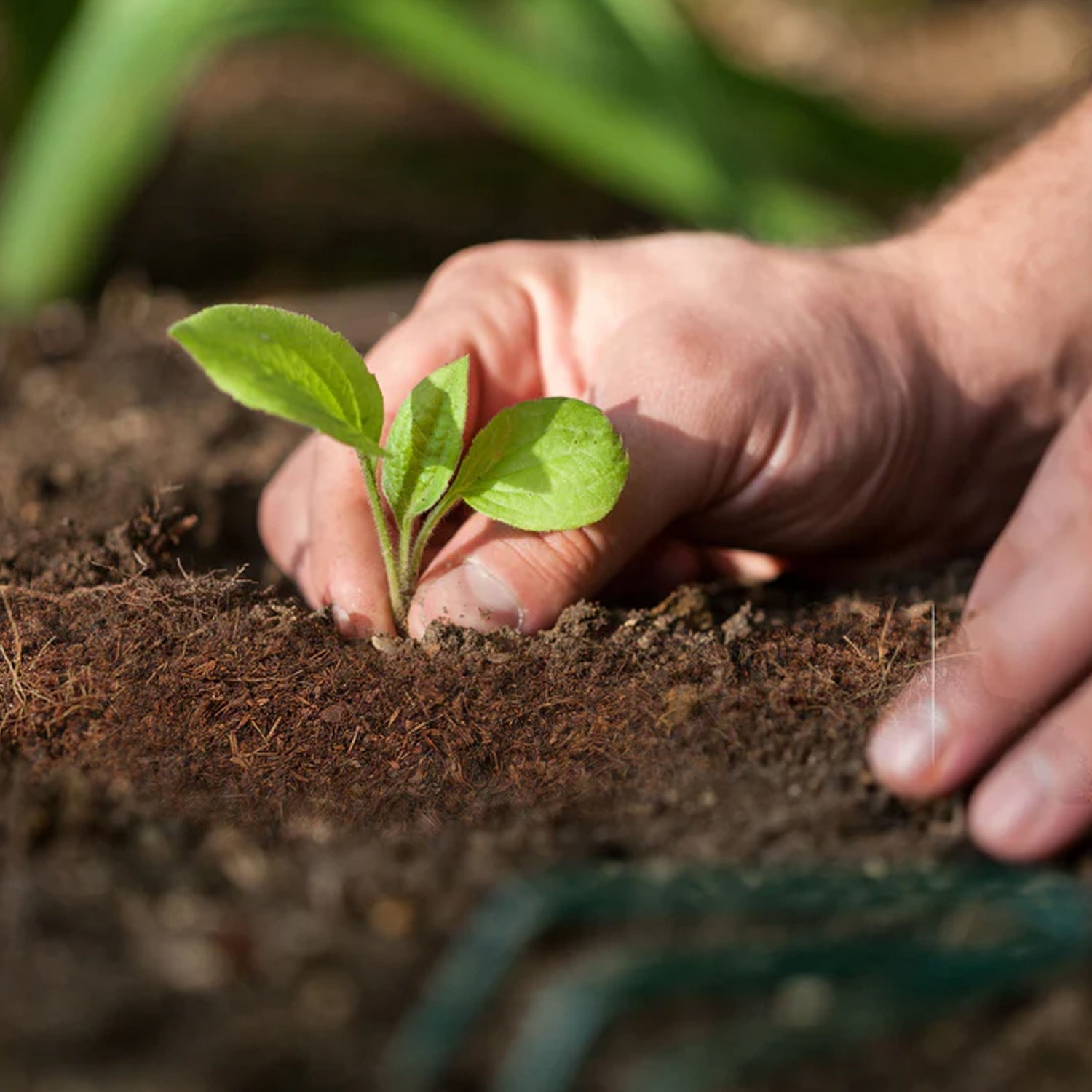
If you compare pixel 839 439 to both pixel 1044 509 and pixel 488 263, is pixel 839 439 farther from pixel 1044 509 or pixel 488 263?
pixel 488 263

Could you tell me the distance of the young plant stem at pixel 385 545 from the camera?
3.79ft

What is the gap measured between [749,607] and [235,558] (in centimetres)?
64

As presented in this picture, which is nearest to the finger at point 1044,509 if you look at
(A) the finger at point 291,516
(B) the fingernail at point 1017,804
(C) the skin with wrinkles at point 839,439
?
(C) the skin with wrinkles at point 839,439

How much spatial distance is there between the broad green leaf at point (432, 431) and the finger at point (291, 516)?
0.27 m

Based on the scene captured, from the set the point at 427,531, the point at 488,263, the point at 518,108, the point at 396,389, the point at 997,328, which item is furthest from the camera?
the point at 518,108

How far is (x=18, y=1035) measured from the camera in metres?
0.65

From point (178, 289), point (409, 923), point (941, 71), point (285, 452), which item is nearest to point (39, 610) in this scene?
point (409, 923)

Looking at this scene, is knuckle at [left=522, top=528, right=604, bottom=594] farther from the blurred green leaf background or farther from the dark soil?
the blurred green leaf background

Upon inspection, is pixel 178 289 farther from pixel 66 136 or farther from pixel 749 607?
pixel 749 607

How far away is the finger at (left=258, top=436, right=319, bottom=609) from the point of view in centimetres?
142

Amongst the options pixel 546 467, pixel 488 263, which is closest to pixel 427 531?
pixel 546 467

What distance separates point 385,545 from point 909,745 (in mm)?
496

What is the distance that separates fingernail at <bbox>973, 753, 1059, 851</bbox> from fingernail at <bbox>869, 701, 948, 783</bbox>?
→ 0.16 feet

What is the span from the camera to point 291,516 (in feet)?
4.78
